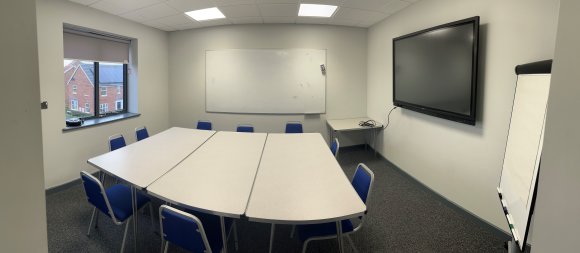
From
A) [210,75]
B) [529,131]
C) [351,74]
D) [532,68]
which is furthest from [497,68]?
[210,75]

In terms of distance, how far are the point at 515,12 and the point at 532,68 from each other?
85cm

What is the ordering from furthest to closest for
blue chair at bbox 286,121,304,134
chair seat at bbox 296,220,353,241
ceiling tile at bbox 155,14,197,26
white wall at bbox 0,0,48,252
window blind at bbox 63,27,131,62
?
blue chair at bbox 286,121,304,134, ceiling tile at bbox 155,14,197,26, window blind at bbox 63,27,131,62, chair seat at bbox 296,220,353,241, white wall at bbox 0,0,48,252

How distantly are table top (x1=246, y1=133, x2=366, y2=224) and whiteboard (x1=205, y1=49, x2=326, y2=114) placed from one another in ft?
8.14

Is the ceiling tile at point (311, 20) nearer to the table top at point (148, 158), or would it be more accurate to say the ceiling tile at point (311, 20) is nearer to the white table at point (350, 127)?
the white table at point (350, 127)

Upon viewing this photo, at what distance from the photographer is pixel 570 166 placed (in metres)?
0.66

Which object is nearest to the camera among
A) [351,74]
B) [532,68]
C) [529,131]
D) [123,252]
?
[529,131]

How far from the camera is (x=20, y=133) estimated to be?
652 millimetres

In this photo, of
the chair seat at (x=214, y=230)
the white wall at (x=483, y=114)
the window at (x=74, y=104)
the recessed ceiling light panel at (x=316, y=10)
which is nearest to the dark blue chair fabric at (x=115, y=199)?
the chair seat at (x=214, y=230)

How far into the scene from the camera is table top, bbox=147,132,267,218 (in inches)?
67.5

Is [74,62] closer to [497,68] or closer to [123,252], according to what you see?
[123,252]

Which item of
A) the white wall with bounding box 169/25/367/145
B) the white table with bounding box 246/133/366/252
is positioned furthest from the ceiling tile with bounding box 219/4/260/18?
the white table with bounding box 246/133/366/252

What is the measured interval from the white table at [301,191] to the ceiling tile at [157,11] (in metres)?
2.81

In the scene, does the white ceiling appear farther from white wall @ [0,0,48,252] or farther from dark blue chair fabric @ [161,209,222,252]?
white wall @ [0,0,48,252]

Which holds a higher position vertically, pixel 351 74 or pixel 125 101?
pixel 351 74
